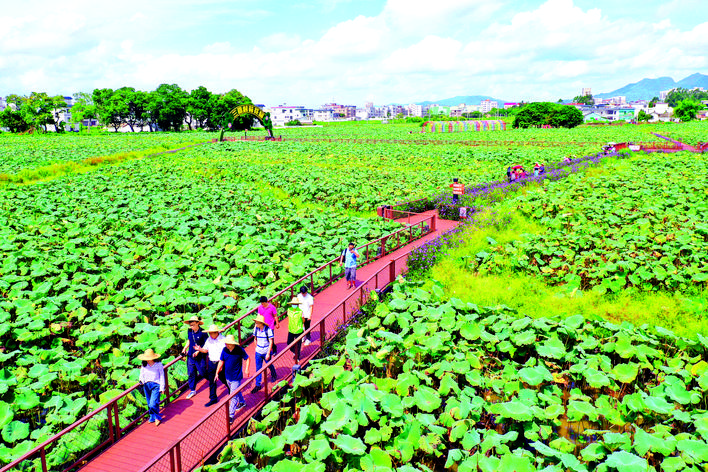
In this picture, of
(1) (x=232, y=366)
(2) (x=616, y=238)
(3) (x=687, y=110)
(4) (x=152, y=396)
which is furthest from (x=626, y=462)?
(3) (x=687, y=110)

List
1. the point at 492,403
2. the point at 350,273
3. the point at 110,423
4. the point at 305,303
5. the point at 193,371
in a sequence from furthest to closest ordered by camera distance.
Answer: the point at 350,273
the point at 305,303
the point at 193,371
the point at 492,403
the point at 110,423

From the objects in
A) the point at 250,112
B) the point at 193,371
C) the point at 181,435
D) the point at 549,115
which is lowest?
the point at 181,435

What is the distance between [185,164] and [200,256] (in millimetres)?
26472

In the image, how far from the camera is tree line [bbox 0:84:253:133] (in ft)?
322

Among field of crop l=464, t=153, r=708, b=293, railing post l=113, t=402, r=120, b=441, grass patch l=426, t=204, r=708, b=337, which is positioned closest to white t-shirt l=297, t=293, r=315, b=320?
railing post l=113, t=402, r=120, b=441

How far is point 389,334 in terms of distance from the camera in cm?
912

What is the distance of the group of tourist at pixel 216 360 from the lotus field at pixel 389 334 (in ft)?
1.84

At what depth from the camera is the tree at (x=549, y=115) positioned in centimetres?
10338

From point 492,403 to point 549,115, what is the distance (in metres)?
111

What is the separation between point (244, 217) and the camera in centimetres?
2020

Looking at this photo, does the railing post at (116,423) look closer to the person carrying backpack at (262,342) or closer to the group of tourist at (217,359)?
the group of tourist at (217,359)

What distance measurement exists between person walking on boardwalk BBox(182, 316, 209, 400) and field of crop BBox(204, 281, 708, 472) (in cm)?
163

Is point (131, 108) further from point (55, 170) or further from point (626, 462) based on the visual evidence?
point (626, 462)

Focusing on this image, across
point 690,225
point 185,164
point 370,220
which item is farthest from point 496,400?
point 185,164
